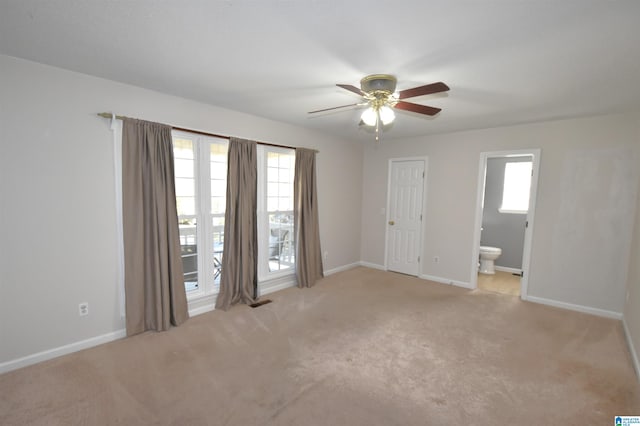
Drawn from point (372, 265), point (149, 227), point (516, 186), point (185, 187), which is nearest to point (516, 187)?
point (516, 186)

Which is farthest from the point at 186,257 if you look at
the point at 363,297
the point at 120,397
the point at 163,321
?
the point at 363,297

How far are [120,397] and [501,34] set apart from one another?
3543mm

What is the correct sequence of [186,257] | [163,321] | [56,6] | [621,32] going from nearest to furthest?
[56,6] → [621,32] → [163,321] → [186,257]

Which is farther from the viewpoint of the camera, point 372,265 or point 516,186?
point 372,265

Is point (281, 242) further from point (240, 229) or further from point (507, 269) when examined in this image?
point (507, 269)

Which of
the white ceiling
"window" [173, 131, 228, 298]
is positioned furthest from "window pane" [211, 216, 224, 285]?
the white ceiling

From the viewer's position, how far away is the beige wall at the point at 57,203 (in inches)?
88.9

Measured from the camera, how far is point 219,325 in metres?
3.13

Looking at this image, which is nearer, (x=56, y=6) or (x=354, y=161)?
(x=56, y=6)

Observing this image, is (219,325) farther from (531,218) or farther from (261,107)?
(531,218)

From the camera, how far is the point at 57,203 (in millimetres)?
2455

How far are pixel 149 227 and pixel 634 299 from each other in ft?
16.2

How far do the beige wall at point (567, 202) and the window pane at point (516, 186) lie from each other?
177 centimetres

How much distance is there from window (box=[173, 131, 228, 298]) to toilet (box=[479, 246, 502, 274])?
4685mm
